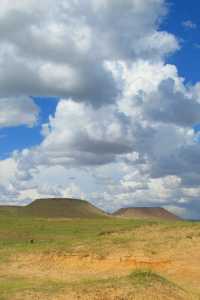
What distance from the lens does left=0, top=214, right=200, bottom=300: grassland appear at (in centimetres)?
2255

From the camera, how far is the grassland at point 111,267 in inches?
888

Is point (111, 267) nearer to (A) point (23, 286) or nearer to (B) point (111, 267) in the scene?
(B) point (111, 267)

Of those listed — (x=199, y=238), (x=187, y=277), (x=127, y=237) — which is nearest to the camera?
(x=187, y=277)

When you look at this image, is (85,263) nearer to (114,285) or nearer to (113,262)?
(113,262)

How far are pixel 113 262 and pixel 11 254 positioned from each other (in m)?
9.67

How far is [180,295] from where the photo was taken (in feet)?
76.2

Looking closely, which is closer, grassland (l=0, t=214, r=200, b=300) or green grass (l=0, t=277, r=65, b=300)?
grassland (l=0, t=214, r=200, b=300)

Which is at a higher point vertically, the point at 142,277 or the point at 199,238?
the point at 199,238

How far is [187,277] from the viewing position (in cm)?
3050

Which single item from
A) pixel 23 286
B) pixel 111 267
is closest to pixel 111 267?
pixel 111 267

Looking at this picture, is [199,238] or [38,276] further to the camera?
[199,238]

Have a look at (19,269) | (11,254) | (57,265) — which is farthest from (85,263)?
(11,254)

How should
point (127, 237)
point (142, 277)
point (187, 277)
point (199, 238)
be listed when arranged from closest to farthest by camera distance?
point (142, 277), point (187, 277), point (199, 238), point (127, 237)

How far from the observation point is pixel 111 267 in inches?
1366
